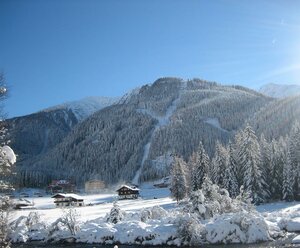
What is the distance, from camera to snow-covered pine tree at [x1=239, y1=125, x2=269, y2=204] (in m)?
73.3

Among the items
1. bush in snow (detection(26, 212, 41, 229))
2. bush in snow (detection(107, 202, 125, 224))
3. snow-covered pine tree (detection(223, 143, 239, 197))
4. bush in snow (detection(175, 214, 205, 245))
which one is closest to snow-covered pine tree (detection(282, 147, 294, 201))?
snow-covered pine tree (detection(223, 143, 239, 197))

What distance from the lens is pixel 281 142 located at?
84.1m

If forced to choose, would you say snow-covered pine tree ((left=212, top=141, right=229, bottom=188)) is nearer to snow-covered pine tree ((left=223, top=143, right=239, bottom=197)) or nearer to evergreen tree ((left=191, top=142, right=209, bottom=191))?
snow-covered pine tree ((left=223, top=143, right=239, bottom=197))

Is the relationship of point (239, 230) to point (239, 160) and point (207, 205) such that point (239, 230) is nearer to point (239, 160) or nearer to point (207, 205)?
point (207, 205)

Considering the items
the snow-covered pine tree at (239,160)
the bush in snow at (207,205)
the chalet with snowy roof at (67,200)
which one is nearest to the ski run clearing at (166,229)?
the bush in snow at (207,205)

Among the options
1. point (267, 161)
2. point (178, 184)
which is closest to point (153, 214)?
point (178, 184)

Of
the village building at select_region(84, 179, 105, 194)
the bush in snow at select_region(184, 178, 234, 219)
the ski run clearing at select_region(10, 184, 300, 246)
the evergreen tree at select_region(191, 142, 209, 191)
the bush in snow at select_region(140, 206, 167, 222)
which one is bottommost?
the village building at select_region(84, 179, 105, 194)

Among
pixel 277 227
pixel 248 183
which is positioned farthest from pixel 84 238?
pixel 248 183

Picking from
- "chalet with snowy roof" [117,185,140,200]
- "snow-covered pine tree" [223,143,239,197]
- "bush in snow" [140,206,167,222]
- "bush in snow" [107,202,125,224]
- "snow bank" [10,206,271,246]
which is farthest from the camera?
"chalet with snowy roof" [117,185,140,200]

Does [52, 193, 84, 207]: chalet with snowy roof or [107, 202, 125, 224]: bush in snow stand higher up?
[107, 202, 125, 224]: bush in snow

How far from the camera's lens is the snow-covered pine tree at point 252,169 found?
73312 millimetres

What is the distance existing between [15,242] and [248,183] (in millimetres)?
40332

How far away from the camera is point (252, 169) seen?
74.1m

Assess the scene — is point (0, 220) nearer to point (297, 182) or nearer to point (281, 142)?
point (297, 182)
